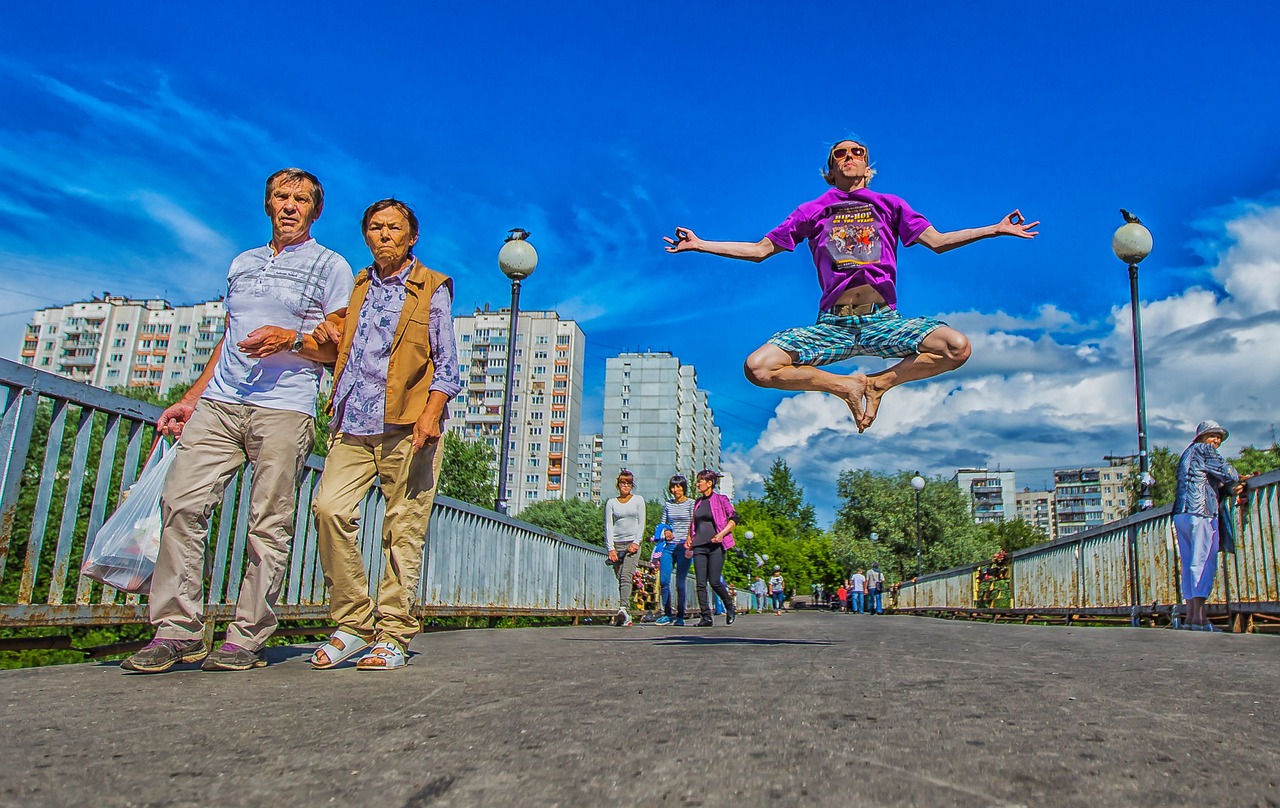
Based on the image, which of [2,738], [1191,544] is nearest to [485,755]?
[2,738]

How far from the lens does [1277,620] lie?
8680 millimetres

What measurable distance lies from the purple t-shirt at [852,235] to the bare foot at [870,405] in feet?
1.63

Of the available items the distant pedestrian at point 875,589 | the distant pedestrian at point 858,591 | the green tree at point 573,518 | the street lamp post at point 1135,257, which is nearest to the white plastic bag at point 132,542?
the street lamp post at point 1135,257

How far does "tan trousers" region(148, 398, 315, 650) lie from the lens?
3961 mm

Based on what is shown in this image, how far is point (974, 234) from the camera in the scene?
17.6ft

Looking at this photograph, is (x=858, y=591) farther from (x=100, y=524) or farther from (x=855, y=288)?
(x=100, y=524)

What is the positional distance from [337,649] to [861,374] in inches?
127

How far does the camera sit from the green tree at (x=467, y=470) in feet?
197

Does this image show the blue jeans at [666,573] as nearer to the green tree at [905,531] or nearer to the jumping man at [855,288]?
the jumping man at [855,288]

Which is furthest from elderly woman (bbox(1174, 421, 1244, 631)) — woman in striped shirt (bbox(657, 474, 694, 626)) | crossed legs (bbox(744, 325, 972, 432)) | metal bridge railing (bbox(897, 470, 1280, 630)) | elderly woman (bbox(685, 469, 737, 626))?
crossed legs (bbox(744, 325, 972, 432))

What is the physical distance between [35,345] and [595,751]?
148 metres

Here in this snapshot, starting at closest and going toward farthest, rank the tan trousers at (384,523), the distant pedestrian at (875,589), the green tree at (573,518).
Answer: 1. the tan trousers at (384,523)
2. the distant pedestrian at (875,589)
3. the green tree at (573,518)

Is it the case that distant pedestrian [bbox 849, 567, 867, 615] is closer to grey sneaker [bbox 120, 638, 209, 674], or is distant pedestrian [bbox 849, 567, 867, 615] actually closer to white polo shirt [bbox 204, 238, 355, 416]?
white polo shirt [bbox 204, 238, 355, 416]

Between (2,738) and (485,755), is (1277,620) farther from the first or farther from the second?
(2,738)
